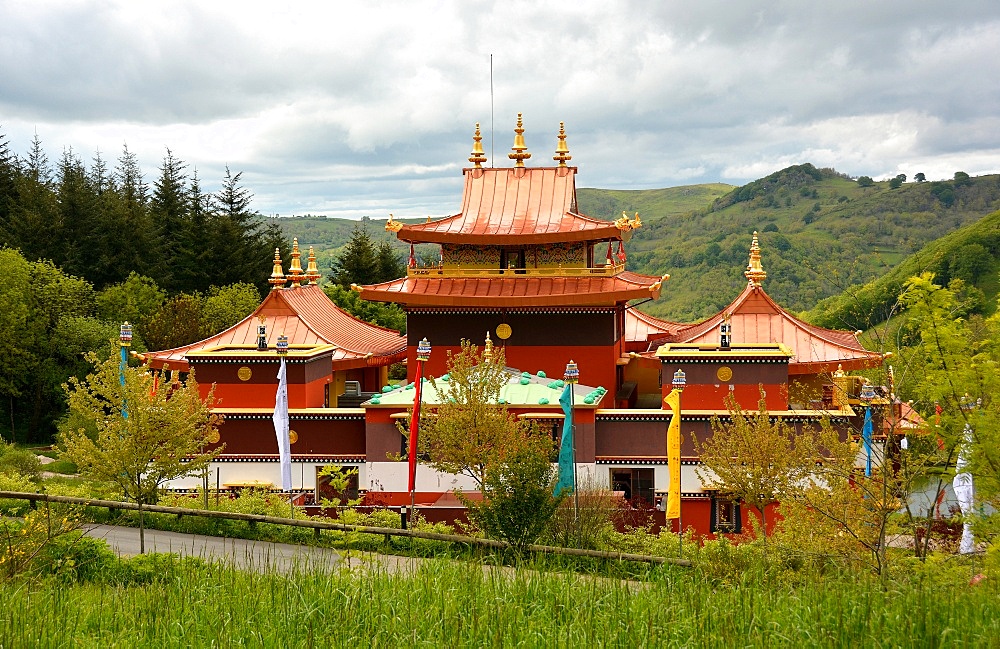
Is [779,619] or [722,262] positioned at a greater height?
[722,262]

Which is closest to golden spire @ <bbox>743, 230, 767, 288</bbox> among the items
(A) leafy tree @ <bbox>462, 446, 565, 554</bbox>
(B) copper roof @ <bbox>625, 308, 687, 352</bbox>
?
(B) copper roof @ <bbox>625, 308, 687, 352</bbox>

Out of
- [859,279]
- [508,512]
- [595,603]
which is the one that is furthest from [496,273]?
[859,279]

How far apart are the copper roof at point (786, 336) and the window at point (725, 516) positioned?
4349 millimetres

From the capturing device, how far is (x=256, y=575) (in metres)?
10.4

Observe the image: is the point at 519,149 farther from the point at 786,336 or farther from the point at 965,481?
the point at 965,481

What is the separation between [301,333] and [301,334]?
0.14 feet

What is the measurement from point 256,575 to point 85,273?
137 feet

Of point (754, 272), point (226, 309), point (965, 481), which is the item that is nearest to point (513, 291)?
point (754, 272)

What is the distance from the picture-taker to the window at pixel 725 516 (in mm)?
23078

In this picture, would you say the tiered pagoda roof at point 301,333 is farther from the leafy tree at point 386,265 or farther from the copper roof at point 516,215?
the leafy tree at point 386,265

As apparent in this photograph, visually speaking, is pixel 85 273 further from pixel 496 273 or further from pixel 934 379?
pixel 934 379

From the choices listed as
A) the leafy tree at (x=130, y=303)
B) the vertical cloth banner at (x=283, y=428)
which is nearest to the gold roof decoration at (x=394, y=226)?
the vertical cloth banner at (x=283, y=428)

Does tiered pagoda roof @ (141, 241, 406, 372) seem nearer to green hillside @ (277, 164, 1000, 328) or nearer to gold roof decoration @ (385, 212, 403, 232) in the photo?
gold roof decoration @ (385, 212, 403, 232)

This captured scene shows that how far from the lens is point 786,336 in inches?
1056
